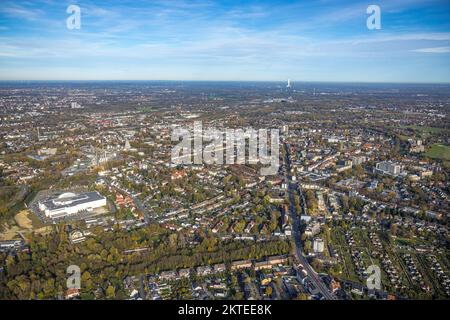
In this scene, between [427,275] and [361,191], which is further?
[361,191]

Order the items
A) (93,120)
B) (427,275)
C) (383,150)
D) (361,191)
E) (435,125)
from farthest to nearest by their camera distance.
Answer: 1. (93,120)
2. (435,125)
3. (383,150)
4. (361,191)
5. (427,275)

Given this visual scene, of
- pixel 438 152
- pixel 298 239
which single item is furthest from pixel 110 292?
pixel 438 152

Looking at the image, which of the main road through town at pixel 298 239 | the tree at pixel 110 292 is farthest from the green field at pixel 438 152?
the tree at pixel 110 292

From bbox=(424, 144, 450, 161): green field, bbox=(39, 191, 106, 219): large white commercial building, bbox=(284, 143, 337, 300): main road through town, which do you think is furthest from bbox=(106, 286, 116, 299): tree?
bbox=(424, 144, 450, 161): green field

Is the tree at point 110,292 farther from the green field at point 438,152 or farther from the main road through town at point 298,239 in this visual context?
the green field at point 438,152

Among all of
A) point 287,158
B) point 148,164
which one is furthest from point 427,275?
point 148,164
